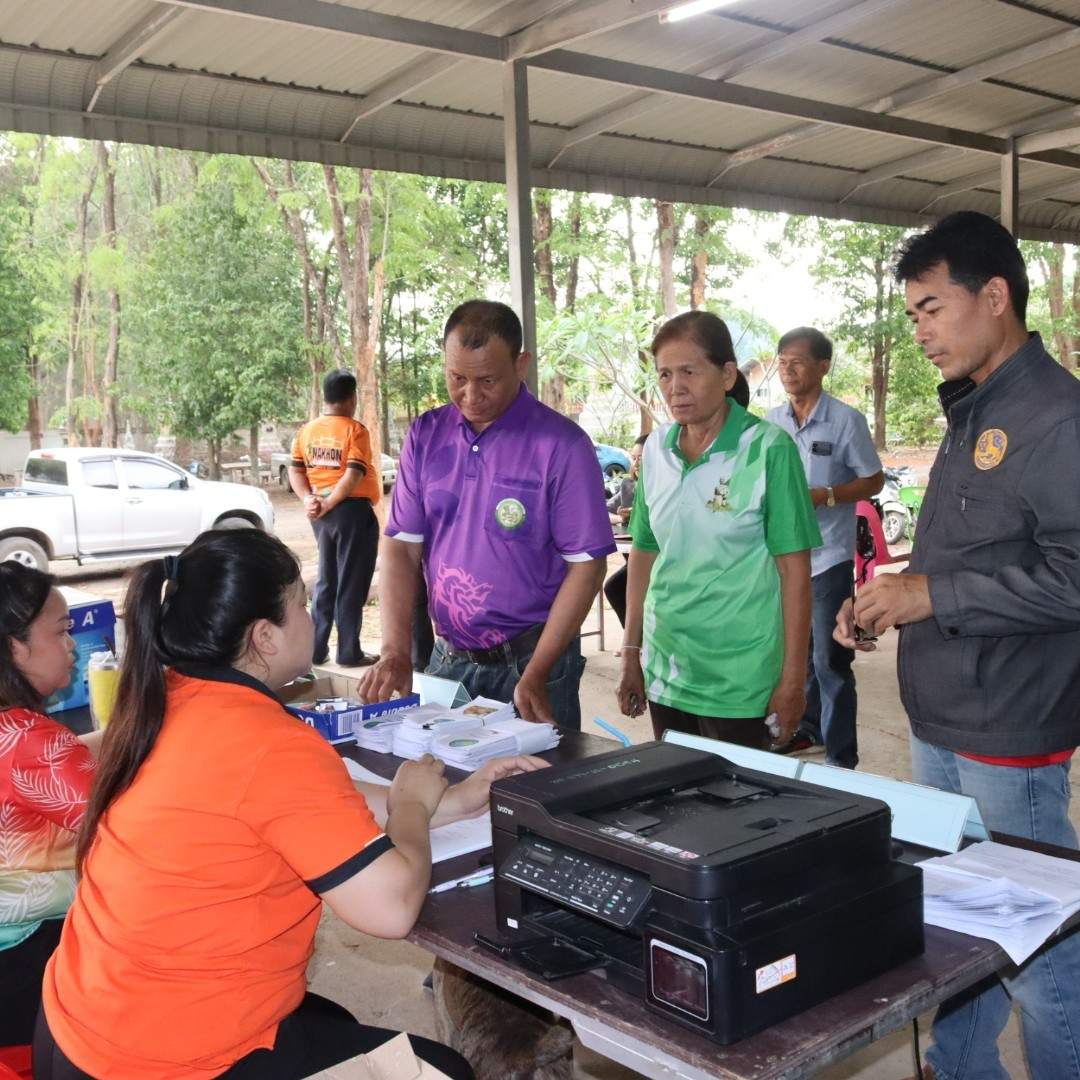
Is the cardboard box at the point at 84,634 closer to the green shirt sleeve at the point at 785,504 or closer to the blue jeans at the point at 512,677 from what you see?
the blue jeans at the point at 512,677

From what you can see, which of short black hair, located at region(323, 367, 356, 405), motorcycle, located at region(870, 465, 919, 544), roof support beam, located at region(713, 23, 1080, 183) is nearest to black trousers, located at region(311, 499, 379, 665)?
short black hair, located at region(323, 367, 356, 405)

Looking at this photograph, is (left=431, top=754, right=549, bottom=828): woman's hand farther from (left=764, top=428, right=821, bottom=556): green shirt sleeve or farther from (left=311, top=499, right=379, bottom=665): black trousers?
(left=311, top=499, right=379, bottom=665): black trousers

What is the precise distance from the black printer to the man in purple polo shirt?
3.47ft

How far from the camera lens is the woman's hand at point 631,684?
286 centimetres

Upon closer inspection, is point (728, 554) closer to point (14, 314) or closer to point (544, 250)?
point (544, 250)

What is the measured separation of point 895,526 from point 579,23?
8869 mm

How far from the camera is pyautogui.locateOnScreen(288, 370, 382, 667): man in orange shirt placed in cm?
644

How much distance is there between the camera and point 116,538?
11.4 metres

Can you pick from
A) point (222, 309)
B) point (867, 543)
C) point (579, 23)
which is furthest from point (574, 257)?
point (867, 543)

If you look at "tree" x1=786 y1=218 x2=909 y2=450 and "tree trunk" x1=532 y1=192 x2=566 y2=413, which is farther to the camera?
"tree" x1=786 y1=218 x2=909 y2=450

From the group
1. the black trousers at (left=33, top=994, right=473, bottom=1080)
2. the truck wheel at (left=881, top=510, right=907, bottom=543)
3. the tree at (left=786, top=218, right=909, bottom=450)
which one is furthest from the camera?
the tree at (left=786, top=218, right=909, bottom=450)

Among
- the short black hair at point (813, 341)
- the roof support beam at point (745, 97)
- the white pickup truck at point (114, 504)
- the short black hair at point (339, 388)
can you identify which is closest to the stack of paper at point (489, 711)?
the short black hair at point (813, 341)

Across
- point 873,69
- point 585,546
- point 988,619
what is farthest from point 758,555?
point 873,69

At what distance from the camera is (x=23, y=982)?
2029mm
